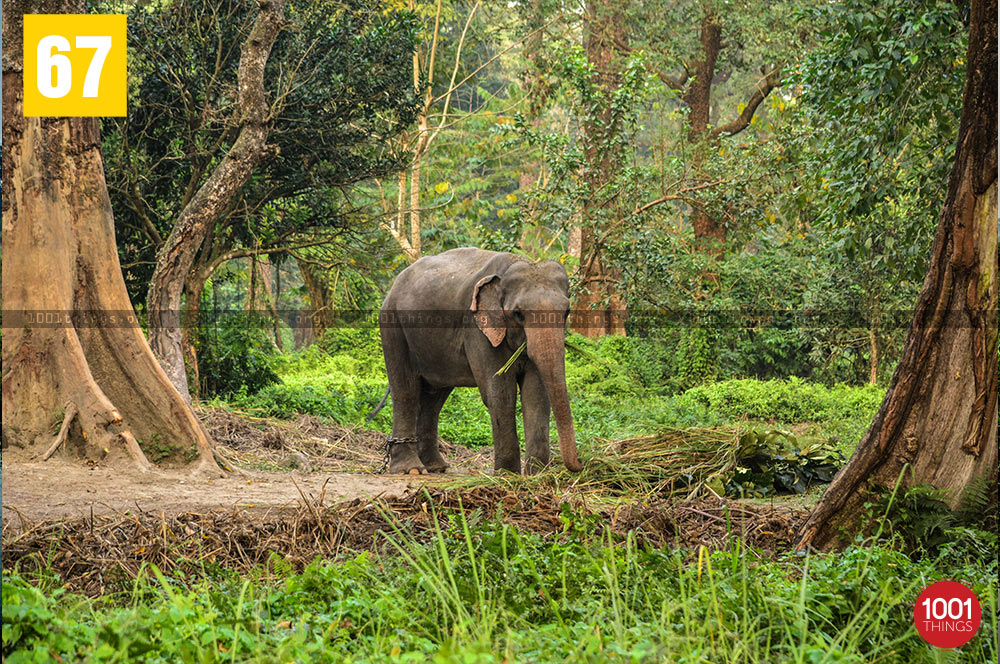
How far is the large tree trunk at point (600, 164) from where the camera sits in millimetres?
15625

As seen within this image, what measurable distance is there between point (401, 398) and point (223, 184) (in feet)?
12.4

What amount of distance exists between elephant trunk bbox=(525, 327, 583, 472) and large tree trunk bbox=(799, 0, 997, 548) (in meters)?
2.46

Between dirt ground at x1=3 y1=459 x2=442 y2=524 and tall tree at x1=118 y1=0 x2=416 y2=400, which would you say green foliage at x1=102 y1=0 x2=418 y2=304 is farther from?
dirt ground at x1=3 y1=459 x2=442 y2=524

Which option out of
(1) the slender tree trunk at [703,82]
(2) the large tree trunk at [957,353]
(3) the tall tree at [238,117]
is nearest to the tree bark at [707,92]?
(1) the slender tree trunk at [703,82]

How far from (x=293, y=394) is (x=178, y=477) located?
241 inches

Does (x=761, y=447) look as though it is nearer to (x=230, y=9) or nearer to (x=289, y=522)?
(x=289, y=522)

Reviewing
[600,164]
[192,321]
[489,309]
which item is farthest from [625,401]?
[489,309]

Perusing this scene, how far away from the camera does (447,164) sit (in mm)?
25016

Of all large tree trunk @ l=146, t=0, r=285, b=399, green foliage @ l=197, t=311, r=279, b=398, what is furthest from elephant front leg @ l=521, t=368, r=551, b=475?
green foliage @ l=197, t=311, r=279, b=398

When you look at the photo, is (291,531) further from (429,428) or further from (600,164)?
(600,164)

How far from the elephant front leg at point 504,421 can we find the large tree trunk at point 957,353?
3417mm

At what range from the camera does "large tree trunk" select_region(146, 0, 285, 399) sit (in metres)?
11.1

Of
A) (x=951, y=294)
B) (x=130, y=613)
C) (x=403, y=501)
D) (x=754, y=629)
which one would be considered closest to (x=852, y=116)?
(x=951, y=294)

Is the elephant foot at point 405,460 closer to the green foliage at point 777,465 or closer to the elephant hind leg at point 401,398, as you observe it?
the elephant hind leg at point 401,398
